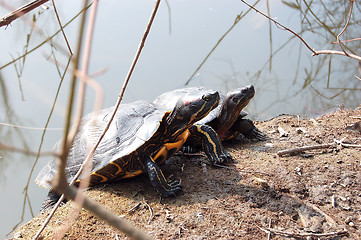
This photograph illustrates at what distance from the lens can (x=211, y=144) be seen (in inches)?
106

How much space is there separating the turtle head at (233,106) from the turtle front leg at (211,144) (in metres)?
0.49

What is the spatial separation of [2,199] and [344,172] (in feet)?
12.3

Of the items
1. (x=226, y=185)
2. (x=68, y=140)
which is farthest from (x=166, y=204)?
(x=68, y=140)

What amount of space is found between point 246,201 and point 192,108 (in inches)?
32.5

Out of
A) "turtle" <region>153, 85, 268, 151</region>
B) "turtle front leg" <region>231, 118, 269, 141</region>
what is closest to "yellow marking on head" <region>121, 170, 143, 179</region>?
"turtle" <region>153, 85, 268, 151</region>

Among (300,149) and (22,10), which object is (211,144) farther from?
(22,10)

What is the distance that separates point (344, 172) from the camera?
2.22 metres

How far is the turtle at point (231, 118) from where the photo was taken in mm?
3131

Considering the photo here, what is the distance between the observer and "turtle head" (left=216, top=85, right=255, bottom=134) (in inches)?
123

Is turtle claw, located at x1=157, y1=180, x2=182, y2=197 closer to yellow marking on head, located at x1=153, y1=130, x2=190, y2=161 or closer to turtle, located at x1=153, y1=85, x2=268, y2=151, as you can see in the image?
yellow marking on head, located at x1=153, y1=130, x2=190, y2=161

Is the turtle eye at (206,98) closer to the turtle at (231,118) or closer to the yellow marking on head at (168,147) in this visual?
the yellow marking on head at (168,147)

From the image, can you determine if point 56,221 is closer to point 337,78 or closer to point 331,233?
point 331,233

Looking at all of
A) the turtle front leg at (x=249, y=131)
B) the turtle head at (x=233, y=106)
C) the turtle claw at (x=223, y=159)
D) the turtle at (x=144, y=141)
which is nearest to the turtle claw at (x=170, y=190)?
the turtle at (x=144, y=141)

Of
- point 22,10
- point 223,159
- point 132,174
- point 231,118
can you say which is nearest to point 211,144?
point 223,159
